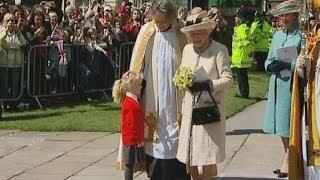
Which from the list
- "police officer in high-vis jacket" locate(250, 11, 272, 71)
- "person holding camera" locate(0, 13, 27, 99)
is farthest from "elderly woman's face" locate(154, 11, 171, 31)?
"police officer in high-vis jacket" locate(250, 11, 272, 71)

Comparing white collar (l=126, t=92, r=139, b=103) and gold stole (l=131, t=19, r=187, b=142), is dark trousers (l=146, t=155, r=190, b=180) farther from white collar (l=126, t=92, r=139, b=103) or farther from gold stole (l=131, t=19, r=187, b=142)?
white collar (l=126, t=92, r=139, b=103)

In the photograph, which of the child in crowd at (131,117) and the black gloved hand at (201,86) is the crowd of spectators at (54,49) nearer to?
the child in crowd at (131,117)

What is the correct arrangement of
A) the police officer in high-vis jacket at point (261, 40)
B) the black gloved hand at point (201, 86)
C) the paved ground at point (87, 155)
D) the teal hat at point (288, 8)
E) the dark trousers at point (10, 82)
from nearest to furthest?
the black gloved hand at point (201, 86) < the teal hat at point (288, 8) < the paved ground at point (87, 155) < the dark trousers at point (10, 82) < the police officer in high-vis jacket at point (261, 40)

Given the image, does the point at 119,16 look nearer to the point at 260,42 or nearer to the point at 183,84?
the point at 260,42

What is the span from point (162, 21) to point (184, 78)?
0.81m

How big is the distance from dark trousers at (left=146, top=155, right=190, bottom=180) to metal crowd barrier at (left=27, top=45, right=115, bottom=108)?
7609 mm

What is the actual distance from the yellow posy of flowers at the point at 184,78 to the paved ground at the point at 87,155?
2.09m

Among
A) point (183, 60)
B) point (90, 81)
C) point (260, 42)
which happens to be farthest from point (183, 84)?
point (260, 42)

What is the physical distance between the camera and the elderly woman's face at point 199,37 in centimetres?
688

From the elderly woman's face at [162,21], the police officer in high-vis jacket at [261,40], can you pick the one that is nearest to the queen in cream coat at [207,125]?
the elderly woman's face at [162,21]

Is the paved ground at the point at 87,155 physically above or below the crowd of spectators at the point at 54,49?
below

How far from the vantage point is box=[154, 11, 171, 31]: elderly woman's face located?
7.11 m

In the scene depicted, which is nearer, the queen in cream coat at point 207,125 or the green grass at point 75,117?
the queen in cream coat at point 207,125

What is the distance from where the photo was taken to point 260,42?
24312mm
